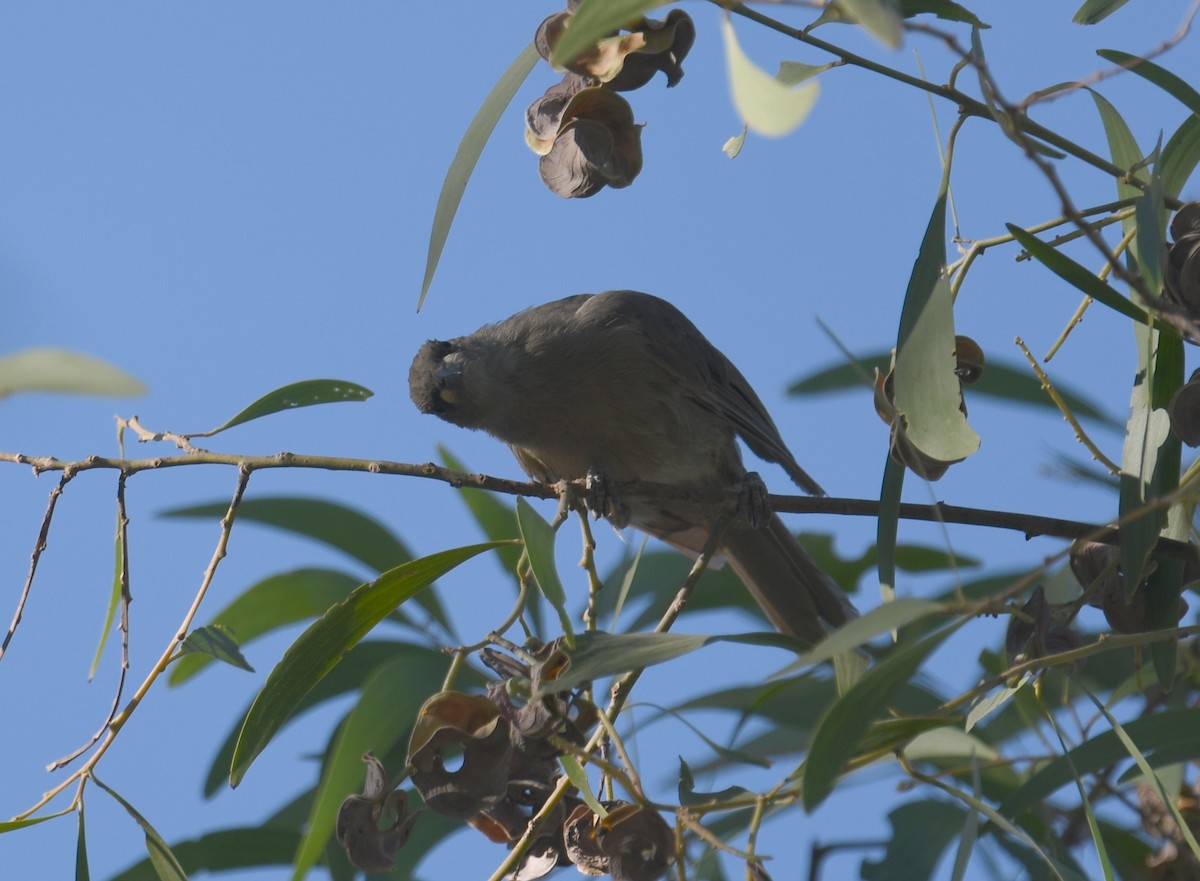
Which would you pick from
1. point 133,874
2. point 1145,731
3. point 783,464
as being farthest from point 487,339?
point 1145,731

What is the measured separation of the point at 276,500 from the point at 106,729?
137cm

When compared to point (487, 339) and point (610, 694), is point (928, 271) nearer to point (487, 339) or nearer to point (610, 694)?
point (610, 694)

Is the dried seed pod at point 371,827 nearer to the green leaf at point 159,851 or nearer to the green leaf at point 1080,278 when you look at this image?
the green leaf at point 159,851

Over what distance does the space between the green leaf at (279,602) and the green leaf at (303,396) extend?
40.6 inches

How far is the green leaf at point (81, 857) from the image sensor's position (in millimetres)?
1899

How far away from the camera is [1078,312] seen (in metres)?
2.12

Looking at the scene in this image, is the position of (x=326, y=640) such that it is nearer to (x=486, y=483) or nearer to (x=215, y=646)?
(x=215, y=646)

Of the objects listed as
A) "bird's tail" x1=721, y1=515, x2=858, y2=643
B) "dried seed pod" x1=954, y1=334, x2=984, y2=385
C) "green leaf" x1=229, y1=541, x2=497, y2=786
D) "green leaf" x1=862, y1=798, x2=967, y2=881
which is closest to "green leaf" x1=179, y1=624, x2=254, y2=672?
"green leaf" x1=229, y1=541, x2=497, y2=786

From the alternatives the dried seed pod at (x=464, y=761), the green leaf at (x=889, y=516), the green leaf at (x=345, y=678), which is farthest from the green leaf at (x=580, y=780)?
the green leaf at (x=345, y=678)

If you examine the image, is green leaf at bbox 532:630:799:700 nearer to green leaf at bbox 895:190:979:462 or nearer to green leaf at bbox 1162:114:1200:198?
green leaf at bbox 895:190:979:462

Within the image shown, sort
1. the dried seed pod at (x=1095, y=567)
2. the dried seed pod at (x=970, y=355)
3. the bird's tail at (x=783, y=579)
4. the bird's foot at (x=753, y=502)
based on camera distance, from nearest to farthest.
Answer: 1. the dried seed pod at (x=1095, y=567)
2. the dried seed pod at (x=970, y=355)
3. the bird's foot at (x=753, y=502)
4. the bird's tail at (x=783, y=579)

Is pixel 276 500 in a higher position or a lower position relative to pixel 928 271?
higher

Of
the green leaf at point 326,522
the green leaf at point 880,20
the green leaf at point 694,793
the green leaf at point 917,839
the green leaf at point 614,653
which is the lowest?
the green leaf at point 917,839

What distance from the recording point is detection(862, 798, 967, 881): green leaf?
1.98m
